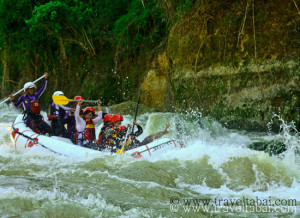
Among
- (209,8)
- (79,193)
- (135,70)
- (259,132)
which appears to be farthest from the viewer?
(135,70)

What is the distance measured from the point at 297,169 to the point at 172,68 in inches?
217

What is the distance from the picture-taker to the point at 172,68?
379 inches

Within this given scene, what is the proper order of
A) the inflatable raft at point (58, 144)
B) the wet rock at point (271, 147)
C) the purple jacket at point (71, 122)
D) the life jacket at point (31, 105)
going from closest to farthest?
1. the inflatable raft at point (58, 144)
2. the wet rock at point (271, 147)
3. the purple jacket at point (71, 122)
4. the life jacket at point (31, 105)

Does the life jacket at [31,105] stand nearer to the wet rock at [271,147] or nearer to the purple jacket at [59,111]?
the purple jacket at [59,111]

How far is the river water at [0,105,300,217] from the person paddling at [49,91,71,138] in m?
0.73

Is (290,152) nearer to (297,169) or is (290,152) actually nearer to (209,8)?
(297,169)

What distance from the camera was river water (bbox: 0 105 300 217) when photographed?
3.53 meters

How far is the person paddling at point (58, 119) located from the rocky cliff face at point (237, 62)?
3.20m

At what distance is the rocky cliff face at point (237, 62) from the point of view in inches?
295

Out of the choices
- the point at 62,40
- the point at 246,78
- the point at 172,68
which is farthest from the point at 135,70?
the point at 246,78

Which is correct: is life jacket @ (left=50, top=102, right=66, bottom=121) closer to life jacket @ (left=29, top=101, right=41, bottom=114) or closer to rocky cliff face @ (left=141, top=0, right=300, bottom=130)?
life jacket @ (left=29, top=101, right=41, bottom=114)

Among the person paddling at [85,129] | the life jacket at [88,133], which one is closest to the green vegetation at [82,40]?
the person paddling at [85,129]

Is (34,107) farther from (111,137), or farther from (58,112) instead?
(111,137)

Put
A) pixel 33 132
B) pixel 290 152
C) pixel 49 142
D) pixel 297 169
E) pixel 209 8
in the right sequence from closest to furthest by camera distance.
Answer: pixel 297 169
pixel 290 152
pixel 49 142
pixel 33 132
pixel 209 8
